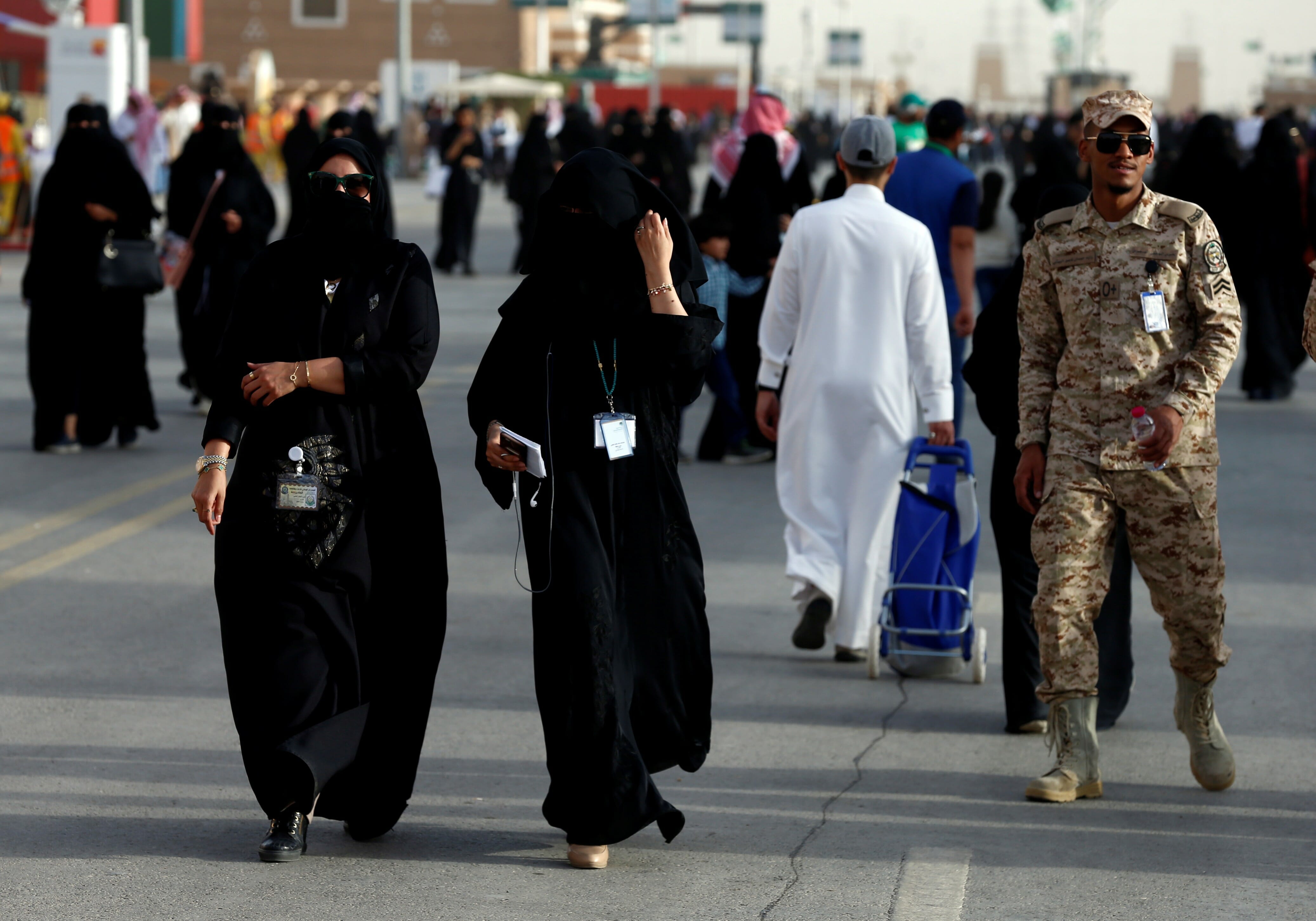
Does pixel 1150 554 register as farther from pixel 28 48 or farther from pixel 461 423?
pixel 28 48

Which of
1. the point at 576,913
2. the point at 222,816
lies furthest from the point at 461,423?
the point at 576,913

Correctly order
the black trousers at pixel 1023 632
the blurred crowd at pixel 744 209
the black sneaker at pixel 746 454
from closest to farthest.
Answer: the black trousers at pixel 1023 632
the blurred crowd at pixel 744 209
the black sneaker at pixel 746 454

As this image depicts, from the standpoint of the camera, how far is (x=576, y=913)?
4379 mm

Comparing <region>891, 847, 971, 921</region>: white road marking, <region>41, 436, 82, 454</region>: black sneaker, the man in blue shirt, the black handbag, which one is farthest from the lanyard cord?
<region>41, 436, 82, 454</region>: black sneaker

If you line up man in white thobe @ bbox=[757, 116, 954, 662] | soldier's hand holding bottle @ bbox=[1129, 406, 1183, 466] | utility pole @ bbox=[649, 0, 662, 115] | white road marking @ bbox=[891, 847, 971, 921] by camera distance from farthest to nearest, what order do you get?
1. utility pole @ bbox=[649, 0, 662, 115]
2. man in white thobe @ bbox=[757, 116, 954, 662]
3. soldier's hand holding bottle @ bbox=[1129, 406, 1183, 466]
4. white road marking @ bbox=[891, 847, 971, 921]

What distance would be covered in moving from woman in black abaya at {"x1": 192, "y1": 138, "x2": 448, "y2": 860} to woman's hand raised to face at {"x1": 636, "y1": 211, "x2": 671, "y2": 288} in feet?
1.97

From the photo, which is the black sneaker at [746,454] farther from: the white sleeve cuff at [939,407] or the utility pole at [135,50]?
the utility pole at [135,50]

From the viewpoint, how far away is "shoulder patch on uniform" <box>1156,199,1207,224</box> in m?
5.06

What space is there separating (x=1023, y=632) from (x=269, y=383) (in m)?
2.56

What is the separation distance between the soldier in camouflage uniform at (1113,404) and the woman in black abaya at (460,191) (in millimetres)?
16343

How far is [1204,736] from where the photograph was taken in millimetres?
5434

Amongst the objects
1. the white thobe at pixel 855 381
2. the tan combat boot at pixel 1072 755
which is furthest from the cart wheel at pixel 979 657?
the tan combat boot at pixel 1072 755

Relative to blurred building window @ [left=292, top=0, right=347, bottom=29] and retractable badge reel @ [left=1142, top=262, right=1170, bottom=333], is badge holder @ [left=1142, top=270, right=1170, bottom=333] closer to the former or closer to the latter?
retractable badge reel @ [left=1142, top=262, right=1170, bottom=333]

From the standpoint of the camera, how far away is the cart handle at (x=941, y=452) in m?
6.59
